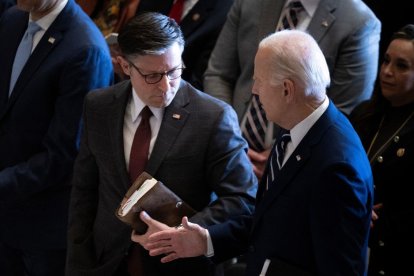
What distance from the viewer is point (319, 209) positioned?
1768mm

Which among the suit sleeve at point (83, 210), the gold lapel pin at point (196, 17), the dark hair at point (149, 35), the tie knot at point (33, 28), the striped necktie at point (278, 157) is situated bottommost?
the suit sleeve at point (83, 210)

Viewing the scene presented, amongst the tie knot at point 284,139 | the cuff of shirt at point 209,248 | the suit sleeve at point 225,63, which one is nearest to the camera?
the tie knot at point 284,139

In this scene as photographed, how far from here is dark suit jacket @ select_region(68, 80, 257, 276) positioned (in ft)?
7.23

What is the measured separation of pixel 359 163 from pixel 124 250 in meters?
0.92

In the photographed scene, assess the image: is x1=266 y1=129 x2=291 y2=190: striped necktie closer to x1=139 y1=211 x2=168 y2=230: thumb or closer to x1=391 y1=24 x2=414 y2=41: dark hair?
x1=139 y1=211 x2=168 y2=230: thumb

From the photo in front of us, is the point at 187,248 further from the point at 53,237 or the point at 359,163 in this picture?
the point at 53,237

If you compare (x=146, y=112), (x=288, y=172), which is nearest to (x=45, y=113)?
(x=146, y=112)

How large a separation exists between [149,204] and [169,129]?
0.90ft

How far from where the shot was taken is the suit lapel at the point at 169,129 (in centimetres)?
220

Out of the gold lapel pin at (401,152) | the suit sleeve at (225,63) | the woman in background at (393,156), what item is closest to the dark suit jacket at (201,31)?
the suit sleeve at (225,63)

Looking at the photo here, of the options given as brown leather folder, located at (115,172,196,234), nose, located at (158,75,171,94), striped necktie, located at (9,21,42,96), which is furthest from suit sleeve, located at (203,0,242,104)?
brown leather folder, located at (115,172,196,234)

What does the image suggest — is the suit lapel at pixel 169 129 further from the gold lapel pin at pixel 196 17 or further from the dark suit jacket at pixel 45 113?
the gold lapel pin at pixel 196 17

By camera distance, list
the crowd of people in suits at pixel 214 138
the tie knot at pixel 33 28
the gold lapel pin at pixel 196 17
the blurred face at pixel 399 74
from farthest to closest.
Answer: the gold lapel pin at pixel 196 17, the tie knot at pixel 33 28, the blurred face at pixel 399 74, the crowd of people in suits at pixel 214 138

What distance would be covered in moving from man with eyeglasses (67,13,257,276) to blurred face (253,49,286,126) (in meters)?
0.31
